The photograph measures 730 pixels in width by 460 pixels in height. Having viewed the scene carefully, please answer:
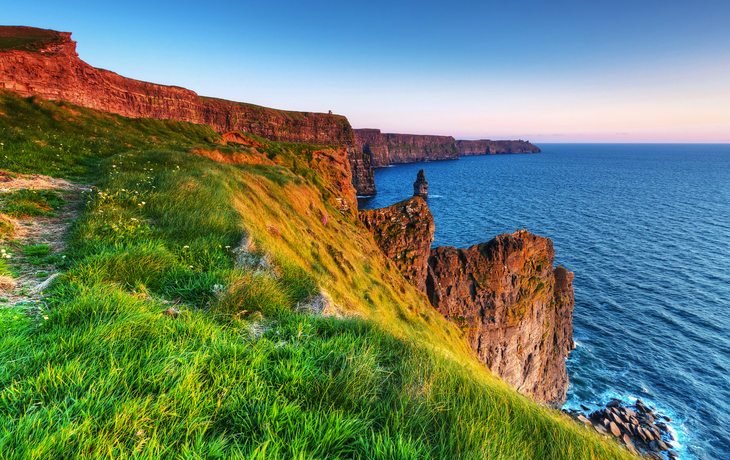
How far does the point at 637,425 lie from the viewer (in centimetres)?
2856

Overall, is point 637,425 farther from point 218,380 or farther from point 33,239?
point 33,239

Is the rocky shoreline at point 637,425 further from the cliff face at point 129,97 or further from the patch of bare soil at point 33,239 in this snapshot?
the cliff face at point 129,97

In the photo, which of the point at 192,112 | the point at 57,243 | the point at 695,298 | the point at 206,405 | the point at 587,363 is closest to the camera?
the point at 206,405

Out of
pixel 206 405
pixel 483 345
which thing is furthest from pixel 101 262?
pixel 483 345

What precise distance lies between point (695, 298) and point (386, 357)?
204 feet

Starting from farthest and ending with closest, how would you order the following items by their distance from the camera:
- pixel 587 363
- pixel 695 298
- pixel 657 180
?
pixel 657 180 → pixel 695 298 → pixel 587 363

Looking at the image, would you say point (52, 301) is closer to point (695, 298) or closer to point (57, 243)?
point (57, 243)

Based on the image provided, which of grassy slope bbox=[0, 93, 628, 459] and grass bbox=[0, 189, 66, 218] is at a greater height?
grass bbox=[0, 189, 66, 218]

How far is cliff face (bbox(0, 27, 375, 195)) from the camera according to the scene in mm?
38188

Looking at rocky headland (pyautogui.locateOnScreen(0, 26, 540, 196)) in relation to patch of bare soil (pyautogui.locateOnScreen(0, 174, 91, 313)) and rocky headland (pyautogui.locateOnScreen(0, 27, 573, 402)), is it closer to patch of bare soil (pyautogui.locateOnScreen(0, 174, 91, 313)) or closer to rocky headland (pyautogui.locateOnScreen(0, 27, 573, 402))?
rocky headland (pyautogui.locateOnScreen(0, 27, 573, 402))

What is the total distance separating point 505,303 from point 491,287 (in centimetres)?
289

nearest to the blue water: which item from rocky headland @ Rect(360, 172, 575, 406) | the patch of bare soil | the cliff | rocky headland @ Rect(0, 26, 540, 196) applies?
rocky headland @ Rect(360, 172, 575, 406)

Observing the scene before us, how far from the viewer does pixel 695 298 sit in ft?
142

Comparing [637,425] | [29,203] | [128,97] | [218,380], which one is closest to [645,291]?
[637,425]
